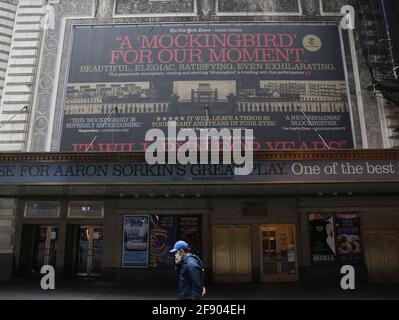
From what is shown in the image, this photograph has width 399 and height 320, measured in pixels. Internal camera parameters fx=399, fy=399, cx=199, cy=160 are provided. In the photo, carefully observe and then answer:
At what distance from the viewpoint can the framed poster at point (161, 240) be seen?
51.6ft

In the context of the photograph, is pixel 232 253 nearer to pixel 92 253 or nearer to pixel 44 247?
pixel 92 253

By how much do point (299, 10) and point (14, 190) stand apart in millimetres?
13799

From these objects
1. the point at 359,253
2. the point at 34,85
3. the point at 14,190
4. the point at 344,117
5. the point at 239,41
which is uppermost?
the point at 239,41

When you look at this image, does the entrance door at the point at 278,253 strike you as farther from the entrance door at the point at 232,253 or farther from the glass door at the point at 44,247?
the glass door at the point at 44,247

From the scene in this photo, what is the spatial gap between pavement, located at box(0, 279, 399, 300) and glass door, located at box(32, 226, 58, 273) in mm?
1117

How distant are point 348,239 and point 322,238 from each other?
1.01 metres

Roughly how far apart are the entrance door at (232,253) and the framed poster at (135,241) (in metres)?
2.77

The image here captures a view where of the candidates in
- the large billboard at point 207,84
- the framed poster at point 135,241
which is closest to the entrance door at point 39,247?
the framed poster at point 135,241

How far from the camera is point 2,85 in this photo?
690 inches

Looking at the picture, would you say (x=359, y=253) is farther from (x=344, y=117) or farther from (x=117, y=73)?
(x=117, y=73)

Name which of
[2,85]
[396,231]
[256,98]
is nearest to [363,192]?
[396,231]
